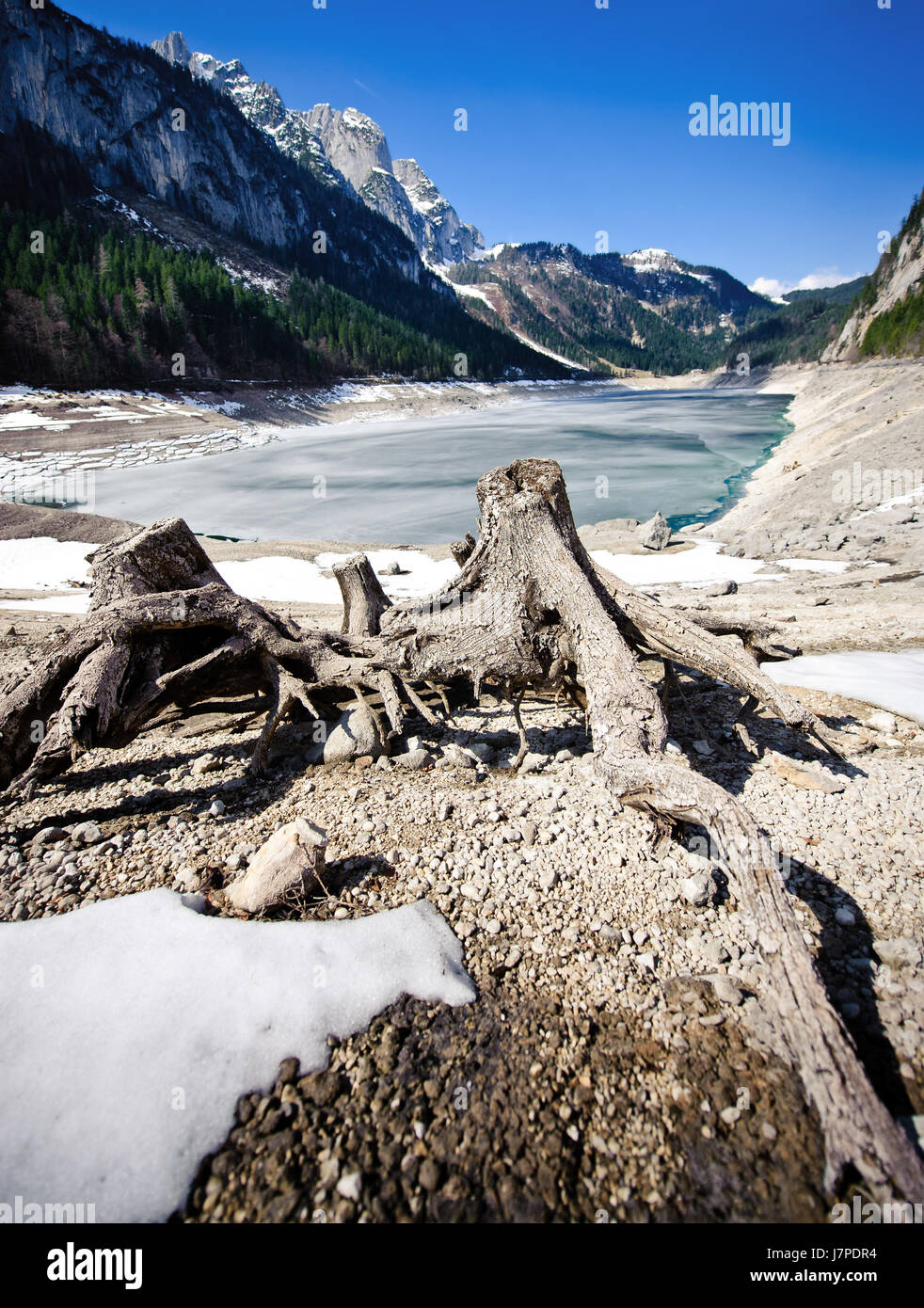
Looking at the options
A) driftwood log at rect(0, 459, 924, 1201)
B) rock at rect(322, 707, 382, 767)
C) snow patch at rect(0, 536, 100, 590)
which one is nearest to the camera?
driftwood log at rect(0, 459, 924, 1201)

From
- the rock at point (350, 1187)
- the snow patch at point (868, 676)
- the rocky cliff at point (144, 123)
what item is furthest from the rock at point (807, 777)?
the rocky cliff at point (144, 123)

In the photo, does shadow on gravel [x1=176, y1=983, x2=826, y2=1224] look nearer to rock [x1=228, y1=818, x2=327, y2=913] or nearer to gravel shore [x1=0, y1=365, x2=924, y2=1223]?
gravel shore [x1=0, y1=365, x2=924, y2=1223]

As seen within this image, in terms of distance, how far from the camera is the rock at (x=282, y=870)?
Result: 3.11 metres

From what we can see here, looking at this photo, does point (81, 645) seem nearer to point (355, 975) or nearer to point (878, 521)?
point (355, 975)

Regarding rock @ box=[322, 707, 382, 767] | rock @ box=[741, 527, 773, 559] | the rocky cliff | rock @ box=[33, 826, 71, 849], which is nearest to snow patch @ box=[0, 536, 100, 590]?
rock @ box=[33, 826, 71, 849]

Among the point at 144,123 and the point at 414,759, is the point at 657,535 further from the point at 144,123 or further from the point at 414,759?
the point at 144,123

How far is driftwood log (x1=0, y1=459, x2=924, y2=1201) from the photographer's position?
304 centimetres

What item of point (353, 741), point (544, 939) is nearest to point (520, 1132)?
point (544, 939)

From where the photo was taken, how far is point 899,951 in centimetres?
288

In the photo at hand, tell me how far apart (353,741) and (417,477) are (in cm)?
3373

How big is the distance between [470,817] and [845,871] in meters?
2.33

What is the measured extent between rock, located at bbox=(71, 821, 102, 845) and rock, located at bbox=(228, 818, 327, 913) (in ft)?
4.18

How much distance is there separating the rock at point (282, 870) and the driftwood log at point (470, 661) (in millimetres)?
1374
